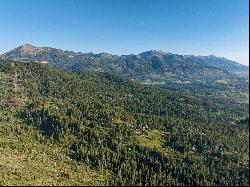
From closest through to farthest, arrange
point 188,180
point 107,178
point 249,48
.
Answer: point 249,48, point 188,180, point 107,178

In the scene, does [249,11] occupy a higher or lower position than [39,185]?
higher

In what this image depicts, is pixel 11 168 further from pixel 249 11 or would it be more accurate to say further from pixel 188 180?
pixel 249 11

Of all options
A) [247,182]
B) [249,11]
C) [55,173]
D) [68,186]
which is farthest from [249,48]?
[55,173]

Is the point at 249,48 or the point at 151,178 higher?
the point at 249,48

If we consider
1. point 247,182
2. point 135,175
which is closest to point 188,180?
point 135,175

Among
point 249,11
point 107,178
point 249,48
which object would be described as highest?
point 249,11

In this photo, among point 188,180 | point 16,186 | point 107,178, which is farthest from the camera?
point 107,178

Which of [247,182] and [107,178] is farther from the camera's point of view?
[107,178]

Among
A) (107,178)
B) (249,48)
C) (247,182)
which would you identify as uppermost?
(249,48)

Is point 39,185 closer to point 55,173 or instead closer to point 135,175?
point 55,173
